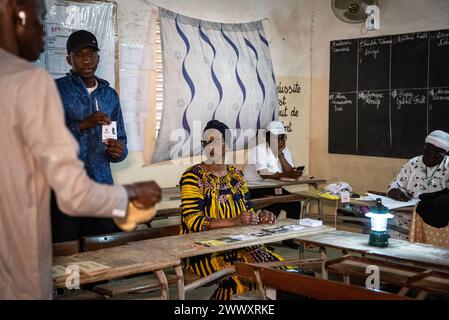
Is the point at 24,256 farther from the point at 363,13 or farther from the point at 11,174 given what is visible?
the point at 363,13

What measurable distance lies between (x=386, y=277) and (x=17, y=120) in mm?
2358

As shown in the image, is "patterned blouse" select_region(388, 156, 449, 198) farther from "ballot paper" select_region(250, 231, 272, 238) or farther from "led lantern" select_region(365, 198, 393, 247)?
"ballot paper" select_region(250, 231, 272, 238)

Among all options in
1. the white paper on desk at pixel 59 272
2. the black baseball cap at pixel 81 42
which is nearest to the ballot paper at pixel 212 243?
the white paper on desk at pixel 59 272

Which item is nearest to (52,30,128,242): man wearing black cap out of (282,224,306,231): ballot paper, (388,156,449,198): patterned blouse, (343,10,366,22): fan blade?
(282,224,306,231): ballot paper

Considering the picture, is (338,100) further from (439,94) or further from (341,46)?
(439,94)

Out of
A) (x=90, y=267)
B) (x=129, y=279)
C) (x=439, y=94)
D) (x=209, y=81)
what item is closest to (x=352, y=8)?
(x=439, y=94)

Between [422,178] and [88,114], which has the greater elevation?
[88,114]

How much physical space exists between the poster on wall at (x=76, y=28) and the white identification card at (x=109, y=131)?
145 cm

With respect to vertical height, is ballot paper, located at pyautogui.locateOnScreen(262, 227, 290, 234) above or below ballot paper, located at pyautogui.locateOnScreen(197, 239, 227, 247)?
above

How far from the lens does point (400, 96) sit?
286 inches

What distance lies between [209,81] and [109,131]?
9.05ft

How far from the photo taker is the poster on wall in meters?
5.52

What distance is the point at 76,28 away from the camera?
224 inches
